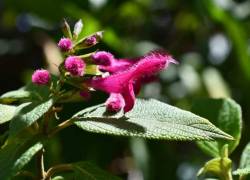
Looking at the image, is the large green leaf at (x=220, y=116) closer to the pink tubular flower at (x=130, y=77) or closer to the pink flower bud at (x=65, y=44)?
the pink tubular flower at (x=130, y=77)

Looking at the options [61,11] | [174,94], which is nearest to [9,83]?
[61,11]

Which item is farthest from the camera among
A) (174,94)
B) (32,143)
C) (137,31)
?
(137,31)

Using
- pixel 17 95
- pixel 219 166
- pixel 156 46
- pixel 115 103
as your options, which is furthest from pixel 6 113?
pixel 156 46

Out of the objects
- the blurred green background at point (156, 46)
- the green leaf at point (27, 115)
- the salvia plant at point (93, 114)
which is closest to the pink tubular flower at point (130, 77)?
the salvia plant at point (93, 114)

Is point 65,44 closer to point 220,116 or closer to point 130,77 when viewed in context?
point 130,77

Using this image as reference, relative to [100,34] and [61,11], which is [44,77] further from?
[61,11]

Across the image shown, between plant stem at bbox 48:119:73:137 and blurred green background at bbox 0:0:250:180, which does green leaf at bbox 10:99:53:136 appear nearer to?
plant stem at bbox 48:119:73:137

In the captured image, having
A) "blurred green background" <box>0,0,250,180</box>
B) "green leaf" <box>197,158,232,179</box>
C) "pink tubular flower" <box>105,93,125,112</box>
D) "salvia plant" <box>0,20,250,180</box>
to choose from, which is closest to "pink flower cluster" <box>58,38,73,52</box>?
"salvia plant" <box>0,20,250,180</box>
